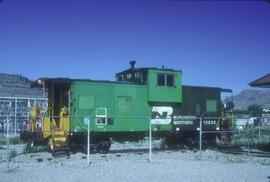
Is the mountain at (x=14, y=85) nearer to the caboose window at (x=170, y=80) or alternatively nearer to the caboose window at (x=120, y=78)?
the caboose window at (x=120, y=78)

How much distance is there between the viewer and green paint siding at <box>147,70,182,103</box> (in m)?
21.8

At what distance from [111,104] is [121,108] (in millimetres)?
634

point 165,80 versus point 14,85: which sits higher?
point 14,85

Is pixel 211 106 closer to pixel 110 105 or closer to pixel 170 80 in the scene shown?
pixel 170 80

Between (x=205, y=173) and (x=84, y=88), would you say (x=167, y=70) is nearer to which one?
(x=84, y=88)

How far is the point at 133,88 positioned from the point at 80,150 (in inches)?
156

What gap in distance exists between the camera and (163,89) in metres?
22.1

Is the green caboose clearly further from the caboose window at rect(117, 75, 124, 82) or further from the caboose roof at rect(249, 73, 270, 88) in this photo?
the caboose roof at rect(249, 73, 270, 88)

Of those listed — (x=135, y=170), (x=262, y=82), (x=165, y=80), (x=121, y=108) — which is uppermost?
(x=165, y=80)

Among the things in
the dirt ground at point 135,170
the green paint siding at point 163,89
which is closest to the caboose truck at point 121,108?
the green paint siding at point 163,89

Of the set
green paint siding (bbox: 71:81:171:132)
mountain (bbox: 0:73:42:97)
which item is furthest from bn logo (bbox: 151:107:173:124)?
mountain (bbox: 0:73:42:97)

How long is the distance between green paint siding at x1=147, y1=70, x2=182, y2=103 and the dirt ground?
5075 millimetres

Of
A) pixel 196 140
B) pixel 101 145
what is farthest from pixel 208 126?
pixel 101 145

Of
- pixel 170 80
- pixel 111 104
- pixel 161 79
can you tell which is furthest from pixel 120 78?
pixel 111 104
